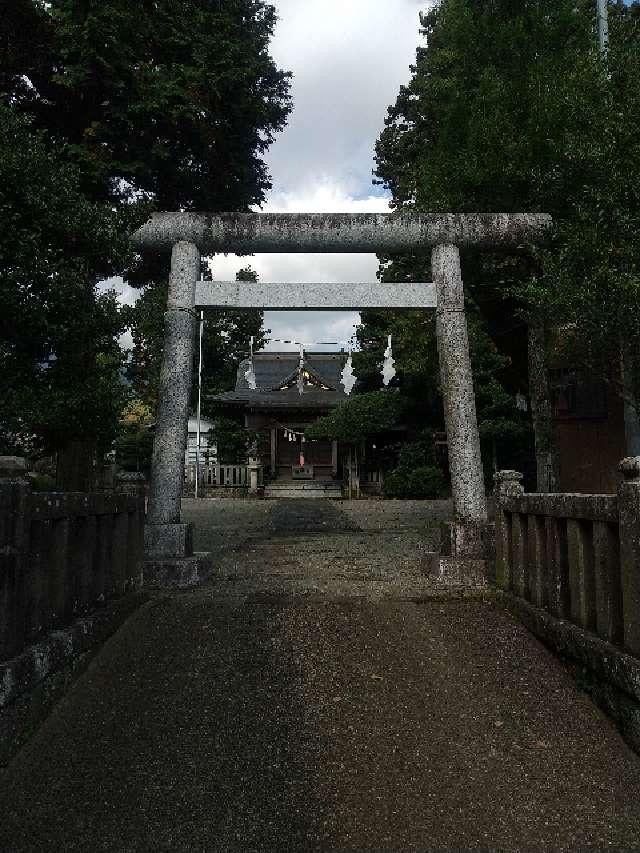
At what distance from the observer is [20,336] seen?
223 inches

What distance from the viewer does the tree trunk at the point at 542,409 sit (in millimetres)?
10133

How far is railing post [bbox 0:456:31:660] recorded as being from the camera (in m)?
3.07

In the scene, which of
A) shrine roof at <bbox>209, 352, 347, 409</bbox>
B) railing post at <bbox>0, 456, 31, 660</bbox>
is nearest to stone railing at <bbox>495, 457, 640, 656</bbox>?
railing post at <bbox>0, 456, 31, 660</bbox>

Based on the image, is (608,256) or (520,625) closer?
(520,625)

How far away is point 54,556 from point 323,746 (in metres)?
1.89

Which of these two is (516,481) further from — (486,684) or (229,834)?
(229,834)

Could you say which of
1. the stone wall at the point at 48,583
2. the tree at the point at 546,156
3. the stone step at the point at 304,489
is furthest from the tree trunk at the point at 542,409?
the stone step at the point at 304,489

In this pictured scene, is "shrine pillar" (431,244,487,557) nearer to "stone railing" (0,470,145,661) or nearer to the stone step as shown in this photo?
"stone railing" (0,470,145,661)

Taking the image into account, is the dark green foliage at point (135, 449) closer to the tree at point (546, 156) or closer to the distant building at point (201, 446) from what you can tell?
the distant building at point (201, 446)

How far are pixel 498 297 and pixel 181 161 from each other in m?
6.35

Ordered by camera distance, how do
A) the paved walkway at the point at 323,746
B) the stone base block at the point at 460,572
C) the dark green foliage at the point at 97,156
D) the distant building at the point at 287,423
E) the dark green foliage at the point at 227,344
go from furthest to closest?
the dark green foliage at the point at 227,344
the distant building at the point at 287,423
the stone base block at the point at 460,572
the dark green foliage at the point at 97,156
the paved walkway at the point at 323,746

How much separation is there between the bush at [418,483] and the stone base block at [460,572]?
→ 14389mm

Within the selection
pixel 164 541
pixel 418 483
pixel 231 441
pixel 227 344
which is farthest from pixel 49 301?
pixel 227 344

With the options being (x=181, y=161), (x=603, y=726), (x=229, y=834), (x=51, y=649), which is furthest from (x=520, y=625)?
(x=181, y=161)
